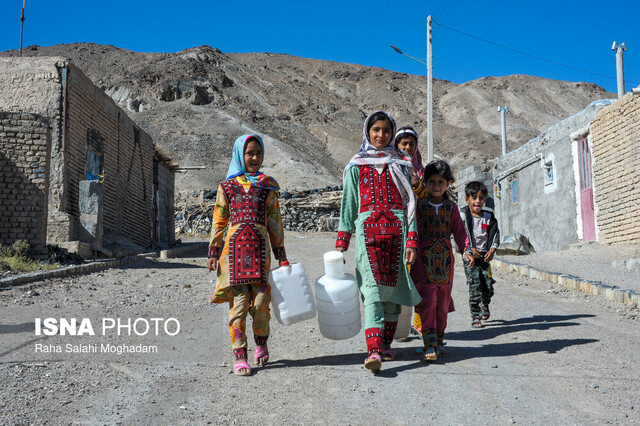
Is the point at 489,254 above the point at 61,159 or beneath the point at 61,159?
beneath

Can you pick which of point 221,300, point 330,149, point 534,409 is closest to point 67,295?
point 221,300

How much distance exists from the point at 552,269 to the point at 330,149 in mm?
50722

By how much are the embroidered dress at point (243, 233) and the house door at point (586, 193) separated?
36.9 ft

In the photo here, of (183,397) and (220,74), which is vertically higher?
(220,74)

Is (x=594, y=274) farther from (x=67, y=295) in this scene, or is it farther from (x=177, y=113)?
(x=177, y=113)

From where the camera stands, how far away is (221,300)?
12.2ft

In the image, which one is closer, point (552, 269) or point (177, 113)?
point (552, 269)

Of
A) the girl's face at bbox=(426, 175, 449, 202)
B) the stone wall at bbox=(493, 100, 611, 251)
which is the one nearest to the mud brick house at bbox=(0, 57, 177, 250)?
the girl's face at bbox=(426, 175, 449, 202)

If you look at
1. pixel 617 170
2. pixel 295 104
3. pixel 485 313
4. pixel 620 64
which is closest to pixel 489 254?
pixel 485 313

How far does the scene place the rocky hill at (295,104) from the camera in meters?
45.5

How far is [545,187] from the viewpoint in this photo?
51.9 feet

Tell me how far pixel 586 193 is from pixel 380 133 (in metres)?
11.4

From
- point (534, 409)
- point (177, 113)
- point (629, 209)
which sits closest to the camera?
point (534, 409)

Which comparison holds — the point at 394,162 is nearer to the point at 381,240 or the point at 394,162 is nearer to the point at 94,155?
the point at 381,240
